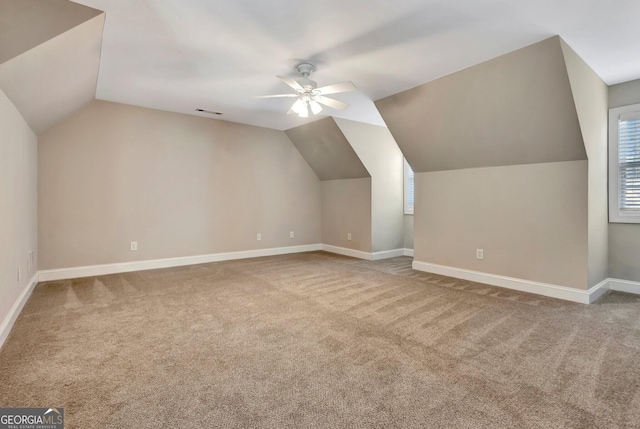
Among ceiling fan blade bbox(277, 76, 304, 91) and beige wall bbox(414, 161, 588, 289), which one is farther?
beige wall bbox(414, 161, 588, 289)

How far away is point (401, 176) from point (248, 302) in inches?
165

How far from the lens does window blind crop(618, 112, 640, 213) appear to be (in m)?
3.51

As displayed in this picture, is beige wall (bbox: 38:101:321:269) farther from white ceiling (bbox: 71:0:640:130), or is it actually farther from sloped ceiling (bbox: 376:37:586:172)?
sloped ceiling (bbox: 376:37:586:172)

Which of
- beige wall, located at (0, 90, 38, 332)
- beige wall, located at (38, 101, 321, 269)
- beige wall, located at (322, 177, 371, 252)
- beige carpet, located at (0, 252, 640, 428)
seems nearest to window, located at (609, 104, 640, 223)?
beige carpet, located at (0, 252, 640, 428)

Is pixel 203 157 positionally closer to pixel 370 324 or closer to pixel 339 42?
pixel 339 42

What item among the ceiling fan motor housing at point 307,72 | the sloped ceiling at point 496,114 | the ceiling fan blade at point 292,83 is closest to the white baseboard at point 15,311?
the ceiling fan blade at point 292,83

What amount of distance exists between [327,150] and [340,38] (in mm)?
3265

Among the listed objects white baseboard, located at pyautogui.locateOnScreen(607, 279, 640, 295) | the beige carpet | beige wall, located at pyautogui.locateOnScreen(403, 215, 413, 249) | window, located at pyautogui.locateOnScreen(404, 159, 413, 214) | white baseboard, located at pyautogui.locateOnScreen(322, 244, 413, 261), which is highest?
window, located at pyautogui.locateOnScreen(404, 159, 413, 214)

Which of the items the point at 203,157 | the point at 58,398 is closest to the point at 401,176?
the point at 203,157

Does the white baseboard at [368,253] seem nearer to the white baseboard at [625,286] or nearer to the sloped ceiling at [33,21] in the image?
the white baseboard at [625,286]

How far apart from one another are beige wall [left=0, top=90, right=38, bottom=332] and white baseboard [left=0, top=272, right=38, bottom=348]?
0.14 feet

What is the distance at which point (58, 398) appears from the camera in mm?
1700

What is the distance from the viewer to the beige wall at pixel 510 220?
336 centimetres

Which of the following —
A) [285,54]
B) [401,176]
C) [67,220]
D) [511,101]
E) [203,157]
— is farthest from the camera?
[401,176]
